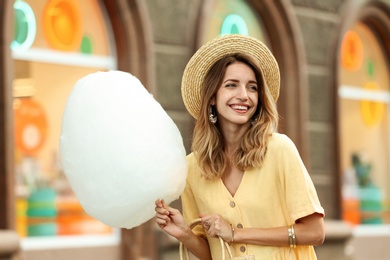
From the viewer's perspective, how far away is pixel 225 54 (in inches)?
134

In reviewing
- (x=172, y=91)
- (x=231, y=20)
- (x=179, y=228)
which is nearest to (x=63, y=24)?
(x=172, y=91)

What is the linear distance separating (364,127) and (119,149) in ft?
28.0

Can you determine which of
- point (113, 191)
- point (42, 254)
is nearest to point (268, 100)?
point (113, 191)

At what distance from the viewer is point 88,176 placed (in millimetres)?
3119

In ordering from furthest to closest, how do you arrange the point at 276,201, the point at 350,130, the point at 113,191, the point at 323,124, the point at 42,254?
the point at 350,130 < the point at 323,124 < the point at 42,254 < the point at 276,201 < the point at 113,191

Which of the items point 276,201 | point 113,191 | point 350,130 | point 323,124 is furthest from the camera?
point 350,130

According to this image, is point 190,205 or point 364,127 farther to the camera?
point 364,127

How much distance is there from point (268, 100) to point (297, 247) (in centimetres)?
51

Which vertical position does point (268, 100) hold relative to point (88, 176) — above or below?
above

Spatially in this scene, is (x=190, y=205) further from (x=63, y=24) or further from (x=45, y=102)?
(x=63, y=24)

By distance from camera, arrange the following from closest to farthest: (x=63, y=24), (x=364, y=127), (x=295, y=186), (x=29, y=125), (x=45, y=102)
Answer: (x=295, y=186), (x=29, y=125), (x=45, y=102), (x=63, y=24), (x=364, y=127)

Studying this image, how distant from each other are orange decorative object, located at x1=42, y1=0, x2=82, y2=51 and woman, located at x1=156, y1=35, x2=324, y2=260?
4.47 meters

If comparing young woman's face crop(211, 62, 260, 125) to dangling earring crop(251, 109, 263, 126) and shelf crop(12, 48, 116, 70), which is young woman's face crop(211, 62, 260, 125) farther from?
shelf crop(12, 48, 116, 70)

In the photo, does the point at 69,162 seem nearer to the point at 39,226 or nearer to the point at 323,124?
the point at 39,226
